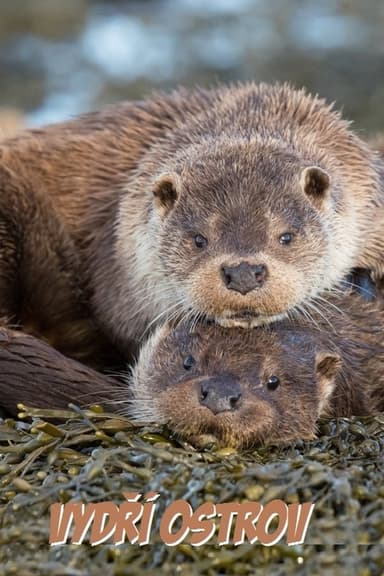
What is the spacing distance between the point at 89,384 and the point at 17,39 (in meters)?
9.62

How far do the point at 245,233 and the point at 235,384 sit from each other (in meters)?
0.61

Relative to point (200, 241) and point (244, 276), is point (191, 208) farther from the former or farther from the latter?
point (244, 276)

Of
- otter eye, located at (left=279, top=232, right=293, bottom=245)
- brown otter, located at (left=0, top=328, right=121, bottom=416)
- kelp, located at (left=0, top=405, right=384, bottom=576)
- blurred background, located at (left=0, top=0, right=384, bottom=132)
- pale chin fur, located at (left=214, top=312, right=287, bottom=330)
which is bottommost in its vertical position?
kelp, located at (left=0, top=405, right=384, bottom=576)

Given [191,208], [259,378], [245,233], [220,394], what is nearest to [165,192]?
[191,208]

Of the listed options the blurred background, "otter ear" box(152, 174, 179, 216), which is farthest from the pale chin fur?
the blurred background

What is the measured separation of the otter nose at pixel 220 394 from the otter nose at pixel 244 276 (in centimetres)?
31

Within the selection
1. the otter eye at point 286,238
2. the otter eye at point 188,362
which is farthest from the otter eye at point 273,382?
the otter eye at point 286,238

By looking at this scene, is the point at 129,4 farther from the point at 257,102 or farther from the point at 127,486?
the point at 127,486

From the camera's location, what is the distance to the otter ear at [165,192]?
15.2 ft

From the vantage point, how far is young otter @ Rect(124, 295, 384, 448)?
3.82 m

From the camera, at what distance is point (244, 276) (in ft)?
13.0

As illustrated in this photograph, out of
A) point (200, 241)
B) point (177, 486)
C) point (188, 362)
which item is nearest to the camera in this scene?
point (177, 486)

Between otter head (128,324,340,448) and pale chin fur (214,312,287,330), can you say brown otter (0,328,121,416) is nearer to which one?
otter head (128,324,340,448)

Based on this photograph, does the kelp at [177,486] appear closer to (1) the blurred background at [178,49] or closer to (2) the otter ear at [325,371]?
(2) the otter ear at [325,371]
